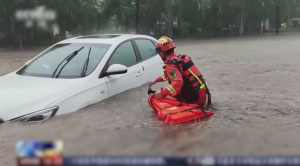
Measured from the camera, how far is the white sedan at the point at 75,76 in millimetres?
4293

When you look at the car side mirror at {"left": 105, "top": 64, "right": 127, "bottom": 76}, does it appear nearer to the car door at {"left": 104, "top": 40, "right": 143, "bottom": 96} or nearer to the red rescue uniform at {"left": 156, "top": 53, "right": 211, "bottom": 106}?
the car door at {"left": 104, "top": 40, "right": 143, "bottom": 96}

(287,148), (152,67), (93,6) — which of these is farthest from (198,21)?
(287,148)

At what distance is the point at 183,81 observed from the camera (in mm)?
5117

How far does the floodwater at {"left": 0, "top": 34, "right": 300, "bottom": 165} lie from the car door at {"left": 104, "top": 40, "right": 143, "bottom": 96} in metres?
0.14

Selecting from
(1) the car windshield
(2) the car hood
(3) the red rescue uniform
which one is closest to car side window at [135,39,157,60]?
(1) the car windshield

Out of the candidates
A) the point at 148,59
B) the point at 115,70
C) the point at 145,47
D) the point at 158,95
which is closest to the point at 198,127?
the point at 158,95

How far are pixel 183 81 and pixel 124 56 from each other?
4.15 feet

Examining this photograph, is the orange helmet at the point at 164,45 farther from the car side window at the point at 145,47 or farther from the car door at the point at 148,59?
the car side window at the point at 145,47

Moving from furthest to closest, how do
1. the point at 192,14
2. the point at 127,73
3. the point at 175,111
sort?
1. the point at 192,14
2. the point at 127,73
3. the point at 175,111

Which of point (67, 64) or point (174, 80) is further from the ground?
point (67, 64)

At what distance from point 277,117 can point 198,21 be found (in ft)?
87.1

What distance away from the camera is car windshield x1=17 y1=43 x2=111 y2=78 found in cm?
524

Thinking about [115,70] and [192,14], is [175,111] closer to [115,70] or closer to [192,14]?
[115,70]

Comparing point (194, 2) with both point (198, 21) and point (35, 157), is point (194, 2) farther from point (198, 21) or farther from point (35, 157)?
point (35, 157)
